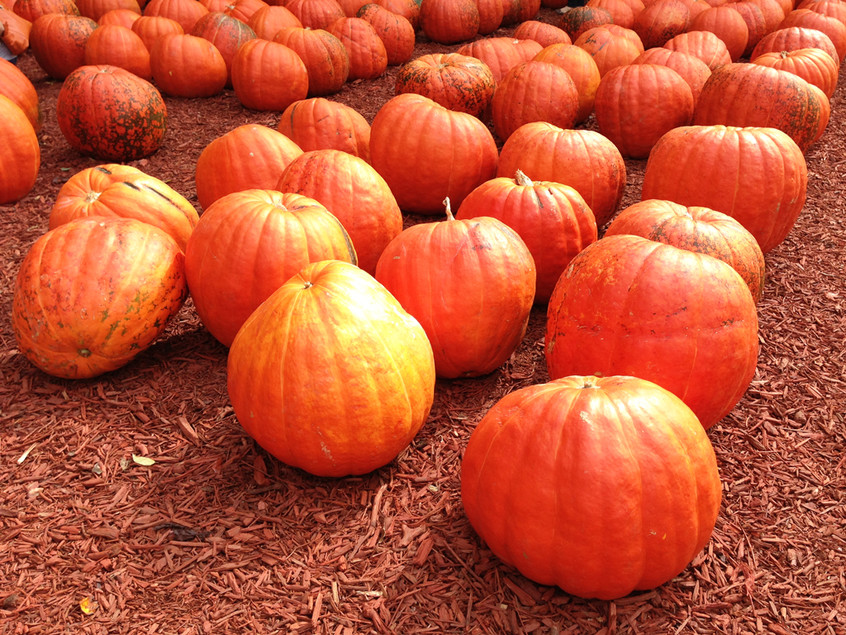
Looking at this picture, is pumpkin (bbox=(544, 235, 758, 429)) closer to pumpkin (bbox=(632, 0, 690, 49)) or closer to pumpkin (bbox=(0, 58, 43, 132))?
pumpkin (bbox=(0, 58, 43, 132))

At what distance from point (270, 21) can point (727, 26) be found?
477 cm

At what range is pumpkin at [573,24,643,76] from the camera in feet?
21.5

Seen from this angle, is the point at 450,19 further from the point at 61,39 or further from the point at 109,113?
the point at 109,113

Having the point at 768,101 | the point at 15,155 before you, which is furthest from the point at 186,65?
the point at 768,101

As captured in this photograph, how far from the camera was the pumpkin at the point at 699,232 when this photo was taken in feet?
10.2

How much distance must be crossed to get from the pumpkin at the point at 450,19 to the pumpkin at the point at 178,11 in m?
2.60

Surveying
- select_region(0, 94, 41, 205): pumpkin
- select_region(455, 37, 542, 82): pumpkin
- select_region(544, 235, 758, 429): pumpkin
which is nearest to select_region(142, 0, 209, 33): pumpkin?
select_region(455, 37, 542, 82): pumpkin

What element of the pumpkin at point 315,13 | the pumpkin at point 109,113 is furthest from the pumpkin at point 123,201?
the pumpkin at point 315,13

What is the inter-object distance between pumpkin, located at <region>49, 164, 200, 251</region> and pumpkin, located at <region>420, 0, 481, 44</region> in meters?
5.50

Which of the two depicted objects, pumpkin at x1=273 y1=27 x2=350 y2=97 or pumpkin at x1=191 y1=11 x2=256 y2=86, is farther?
pumpkin at x1=191 y1=11 x2=256 y2=86

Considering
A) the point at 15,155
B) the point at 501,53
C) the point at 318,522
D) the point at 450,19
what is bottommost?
the point at 318,522

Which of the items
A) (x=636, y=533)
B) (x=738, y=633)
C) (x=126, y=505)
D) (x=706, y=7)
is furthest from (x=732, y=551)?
(x=706, y=7)

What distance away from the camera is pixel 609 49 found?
21.6 ft

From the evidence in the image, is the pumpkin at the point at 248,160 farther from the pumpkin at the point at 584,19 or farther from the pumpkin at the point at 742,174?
the pumpkin at the point at 584,19
